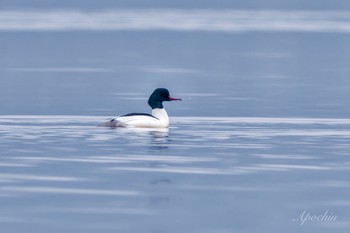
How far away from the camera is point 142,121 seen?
21.0 meters

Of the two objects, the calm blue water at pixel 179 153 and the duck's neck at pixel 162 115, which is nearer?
the calm blue water at pixel 179 153

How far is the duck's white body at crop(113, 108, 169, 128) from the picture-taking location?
20.9 m

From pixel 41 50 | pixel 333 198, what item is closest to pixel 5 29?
pixel 41 50

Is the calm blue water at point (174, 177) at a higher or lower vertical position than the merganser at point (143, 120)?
lower

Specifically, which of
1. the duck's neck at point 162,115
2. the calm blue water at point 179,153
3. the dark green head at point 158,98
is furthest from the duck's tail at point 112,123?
the dark green head at point 158,98

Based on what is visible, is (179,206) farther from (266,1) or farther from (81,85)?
(266,1)

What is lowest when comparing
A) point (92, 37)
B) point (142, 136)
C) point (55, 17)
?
point (142, 136)

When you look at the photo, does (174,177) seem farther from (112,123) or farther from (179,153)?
(112,123)

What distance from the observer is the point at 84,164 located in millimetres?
16812

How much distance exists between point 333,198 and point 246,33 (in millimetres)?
67870

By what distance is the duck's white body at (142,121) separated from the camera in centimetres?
2086

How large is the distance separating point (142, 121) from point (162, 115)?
546mm

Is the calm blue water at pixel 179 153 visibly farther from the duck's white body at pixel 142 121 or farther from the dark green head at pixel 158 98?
the dark green head at pixel 158 98

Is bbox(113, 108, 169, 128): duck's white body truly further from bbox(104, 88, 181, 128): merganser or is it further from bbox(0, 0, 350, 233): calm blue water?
bbox(0, 0, 350, 233): calm blue water
